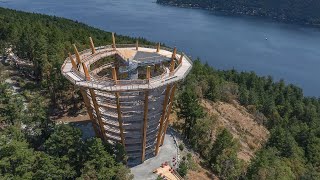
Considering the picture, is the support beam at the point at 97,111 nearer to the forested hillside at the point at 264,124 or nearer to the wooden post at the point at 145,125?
the wooden post at the point at 145,125

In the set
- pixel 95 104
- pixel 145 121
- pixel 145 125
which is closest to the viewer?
pixel 95 104

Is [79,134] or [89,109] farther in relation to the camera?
[89,109]

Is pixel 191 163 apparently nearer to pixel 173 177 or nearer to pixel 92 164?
pixel 173 177

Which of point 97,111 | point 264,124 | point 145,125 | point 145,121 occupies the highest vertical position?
point 97,111

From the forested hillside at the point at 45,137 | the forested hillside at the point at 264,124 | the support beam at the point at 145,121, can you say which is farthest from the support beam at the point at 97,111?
the forested hillside at the point at 264,124

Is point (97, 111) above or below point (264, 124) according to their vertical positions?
above

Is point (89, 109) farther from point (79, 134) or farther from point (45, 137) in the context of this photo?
point (45, 137)

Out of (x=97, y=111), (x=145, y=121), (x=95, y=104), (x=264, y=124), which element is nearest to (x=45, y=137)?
(x=97, y=111)

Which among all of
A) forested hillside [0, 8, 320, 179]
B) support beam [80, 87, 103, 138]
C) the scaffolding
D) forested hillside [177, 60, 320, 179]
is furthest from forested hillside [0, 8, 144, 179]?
forested hillside [177, 60, 320, 179]
